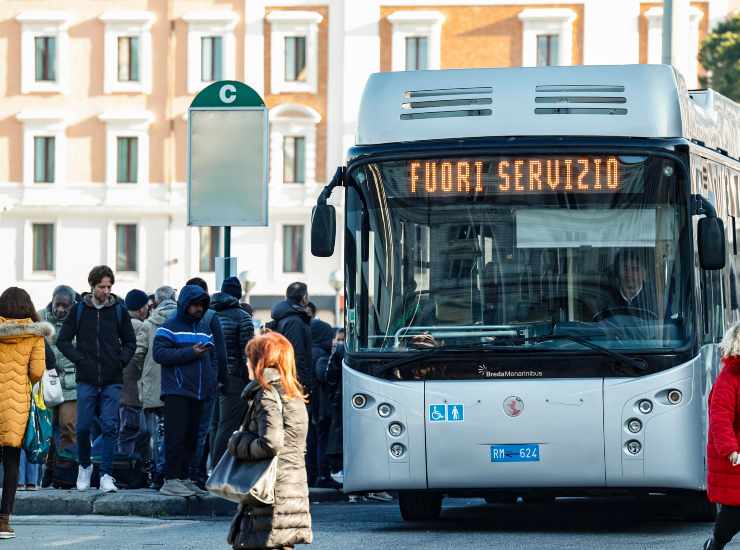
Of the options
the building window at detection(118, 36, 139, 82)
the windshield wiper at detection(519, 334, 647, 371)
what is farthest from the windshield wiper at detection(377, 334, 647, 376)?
the building window at detection(118, 36, 139, 82)

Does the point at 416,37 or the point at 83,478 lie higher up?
the point at 416,37

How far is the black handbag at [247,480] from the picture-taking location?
28.2ft

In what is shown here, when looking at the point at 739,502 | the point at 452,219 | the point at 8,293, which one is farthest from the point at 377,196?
the point at 739,502

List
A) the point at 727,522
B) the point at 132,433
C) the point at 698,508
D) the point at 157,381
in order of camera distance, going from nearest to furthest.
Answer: the point at 727,522, the point at 698,508, the point at 157,381, the point at 132,433

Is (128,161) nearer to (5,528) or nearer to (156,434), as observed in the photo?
(156,434)

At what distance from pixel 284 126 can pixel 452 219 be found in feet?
175

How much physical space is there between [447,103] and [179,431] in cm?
349

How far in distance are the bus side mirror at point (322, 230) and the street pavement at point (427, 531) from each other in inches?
80.2

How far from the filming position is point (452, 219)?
12.9 meters

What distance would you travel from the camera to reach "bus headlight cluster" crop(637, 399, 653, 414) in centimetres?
1248

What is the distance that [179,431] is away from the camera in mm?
14523

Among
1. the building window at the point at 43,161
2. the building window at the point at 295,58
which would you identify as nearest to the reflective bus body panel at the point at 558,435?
the building window at the point at 295,58

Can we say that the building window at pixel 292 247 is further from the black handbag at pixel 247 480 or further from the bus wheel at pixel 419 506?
the black handbag at pixel 247 480

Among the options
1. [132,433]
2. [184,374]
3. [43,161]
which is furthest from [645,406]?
[43,161]
